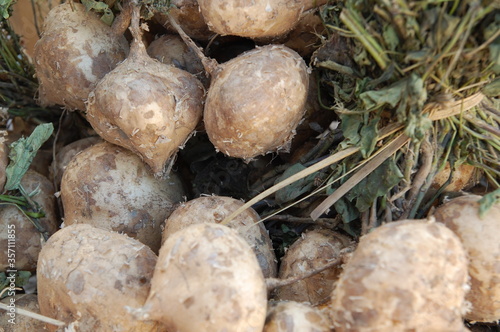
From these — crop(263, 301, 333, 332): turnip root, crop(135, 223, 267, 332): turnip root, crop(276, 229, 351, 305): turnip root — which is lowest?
crop(276, 229, 351, 305): turnip root

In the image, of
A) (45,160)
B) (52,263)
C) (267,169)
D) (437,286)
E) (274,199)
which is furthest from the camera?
(45,160)

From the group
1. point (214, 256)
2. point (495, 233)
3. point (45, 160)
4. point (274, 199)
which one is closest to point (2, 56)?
point (45, 160)

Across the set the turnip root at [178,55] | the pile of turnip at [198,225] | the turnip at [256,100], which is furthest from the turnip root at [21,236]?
the turnip at [256,100]

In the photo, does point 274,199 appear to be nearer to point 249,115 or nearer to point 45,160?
point 249,115

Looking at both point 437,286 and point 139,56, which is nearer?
point 437,286

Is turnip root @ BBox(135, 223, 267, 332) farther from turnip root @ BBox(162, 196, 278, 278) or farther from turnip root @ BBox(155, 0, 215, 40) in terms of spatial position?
turnip root @ BBox(155, 0, 215, 40)

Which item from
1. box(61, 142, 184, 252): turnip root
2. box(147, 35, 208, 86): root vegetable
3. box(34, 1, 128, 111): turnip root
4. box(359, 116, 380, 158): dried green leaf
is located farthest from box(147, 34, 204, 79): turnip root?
box(359, 116, 380, 158): dried green leaf

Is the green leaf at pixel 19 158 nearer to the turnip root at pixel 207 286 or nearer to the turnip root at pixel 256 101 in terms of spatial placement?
the turnip root at pixel 256 101
